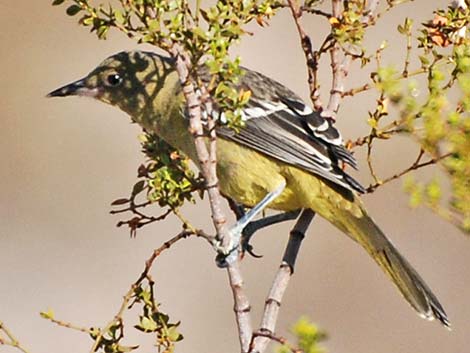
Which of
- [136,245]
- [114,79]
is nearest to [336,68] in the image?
[114,79]

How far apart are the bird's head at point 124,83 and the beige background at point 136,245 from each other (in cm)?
317

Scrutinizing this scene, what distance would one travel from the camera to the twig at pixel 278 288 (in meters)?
3.10

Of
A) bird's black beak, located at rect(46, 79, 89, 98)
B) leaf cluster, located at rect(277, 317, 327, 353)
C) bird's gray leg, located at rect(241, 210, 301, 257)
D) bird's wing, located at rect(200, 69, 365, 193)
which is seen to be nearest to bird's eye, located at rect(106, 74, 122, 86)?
bird's black beak, located at rect(46, 79, 89, 98)

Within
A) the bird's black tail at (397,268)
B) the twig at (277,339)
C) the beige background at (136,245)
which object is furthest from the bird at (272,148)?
the beige background at (136,245)

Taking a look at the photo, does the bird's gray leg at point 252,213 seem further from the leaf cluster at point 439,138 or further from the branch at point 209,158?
the leaf cluster at point 439,138

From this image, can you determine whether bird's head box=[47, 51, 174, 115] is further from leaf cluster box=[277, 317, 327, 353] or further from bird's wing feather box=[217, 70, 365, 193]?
leaf cluster box=[277, 317, 327, 353]

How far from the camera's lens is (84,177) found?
973 cm

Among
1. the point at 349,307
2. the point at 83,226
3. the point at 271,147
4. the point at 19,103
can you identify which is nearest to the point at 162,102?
the point at 271,147

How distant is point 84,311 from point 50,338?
1.13 feet

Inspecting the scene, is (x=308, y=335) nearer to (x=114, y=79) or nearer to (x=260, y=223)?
(x=260, y=223)

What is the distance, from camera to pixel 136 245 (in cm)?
908

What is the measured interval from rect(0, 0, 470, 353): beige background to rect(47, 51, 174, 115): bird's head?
10.4ft

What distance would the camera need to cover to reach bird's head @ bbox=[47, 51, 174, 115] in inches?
187

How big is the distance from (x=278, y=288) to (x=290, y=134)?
1204mm
